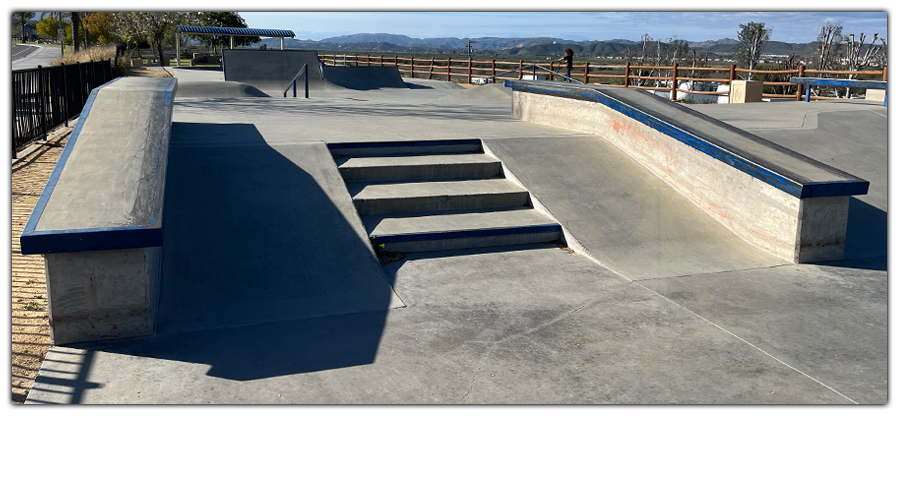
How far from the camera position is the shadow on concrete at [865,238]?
643 centimetres

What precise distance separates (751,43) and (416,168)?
183 feet

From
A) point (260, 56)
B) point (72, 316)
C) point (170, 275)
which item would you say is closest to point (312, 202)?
point (170, 275)

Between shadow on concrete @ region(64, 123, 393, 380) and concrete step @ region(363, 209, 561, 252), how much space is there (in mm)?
363

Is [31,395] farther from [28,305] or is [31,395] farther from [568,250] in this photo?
[568,250]

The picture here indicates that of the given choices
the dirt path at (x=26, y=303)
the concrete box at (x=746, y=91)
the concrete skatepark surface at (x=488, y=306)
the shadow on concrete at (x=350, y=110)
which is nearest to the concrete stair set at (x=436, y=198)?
the concrete skatepark surface at (x=488, y=306)

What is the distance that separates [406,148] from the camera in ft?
26.3

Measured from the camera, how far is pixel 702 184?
7.28 metres

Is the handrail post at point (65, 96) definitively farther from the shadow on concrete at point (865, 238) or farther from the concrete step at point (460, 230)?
the shadow on concrete at point (865, 238)

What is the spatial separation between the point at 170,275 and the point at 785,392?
427 centimetres

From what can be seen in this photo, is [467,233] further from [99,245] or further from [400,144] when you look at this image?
[99,245]

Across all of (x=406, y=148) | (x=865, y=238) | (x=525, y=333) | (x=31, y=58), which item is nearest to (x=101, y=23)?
(x=31, y=58)

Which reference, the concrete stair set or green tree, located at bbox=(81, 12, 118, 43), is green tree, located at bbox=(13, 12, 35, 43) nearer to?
green tree, located at bbox=(81, 12, 118, 43)

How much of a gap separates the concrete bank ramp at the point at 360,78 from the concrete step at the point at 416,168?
16255 mm

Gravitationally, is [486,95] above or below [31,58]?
below
